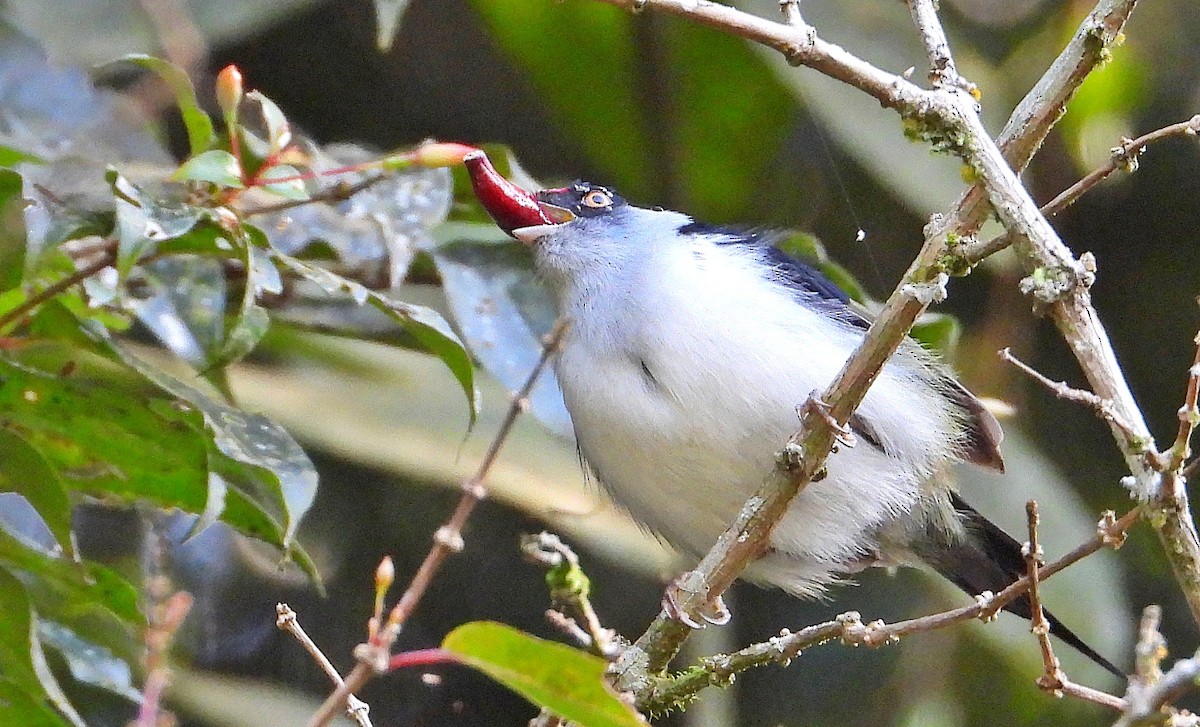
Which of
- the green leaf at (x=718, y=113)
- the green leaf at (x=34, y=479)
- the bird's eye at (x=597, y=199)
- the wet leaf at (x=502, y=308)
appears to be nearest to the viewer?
the green leaf at (x=34, y=479)

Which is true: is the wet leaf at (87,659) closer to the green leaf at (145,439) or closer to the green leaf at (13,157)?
the green leaf at (145,439)

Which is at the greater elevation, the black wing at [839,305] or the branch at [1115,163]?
the branch at [1115,163]

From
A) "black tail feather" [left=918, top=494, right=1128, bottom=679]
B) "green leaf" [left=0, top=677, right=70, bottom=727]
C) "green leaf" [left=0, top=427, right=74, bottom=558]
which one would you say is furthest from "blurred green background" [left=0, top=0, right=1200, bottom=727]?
"green leaf" [left=0, top=677, right=70, bottom=727]

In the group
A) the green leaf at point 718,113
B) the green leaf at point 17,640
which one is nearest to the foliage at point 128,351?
the green leaf at point 17,640

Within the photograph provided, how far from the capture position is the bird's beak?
84.5 inches

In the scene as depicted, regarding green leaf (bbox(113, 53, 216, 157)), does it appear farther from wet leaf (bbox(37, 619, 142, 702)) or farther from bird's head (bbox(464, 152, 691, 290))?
wet leaf (bbox(37, 619, 142, 702))

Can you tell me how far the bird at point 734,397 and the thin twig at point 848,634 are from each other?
1.75ft

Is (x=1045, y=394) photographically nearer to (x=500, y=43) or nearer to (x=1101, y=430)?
(x=1101, y=430)

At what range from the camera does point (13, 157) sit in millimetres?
1758

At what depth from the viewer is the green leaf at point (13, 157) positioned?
175 centimetres

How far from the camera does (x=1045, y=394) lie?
364 centimetres

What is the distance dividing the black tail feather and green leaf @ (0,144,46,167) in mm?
1547

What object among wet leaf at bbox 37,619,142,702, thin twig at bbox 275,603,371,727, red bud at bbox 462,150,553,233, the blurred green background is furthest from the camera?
the blurred green background

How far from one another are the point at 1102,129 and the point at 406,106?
1.82 metres
